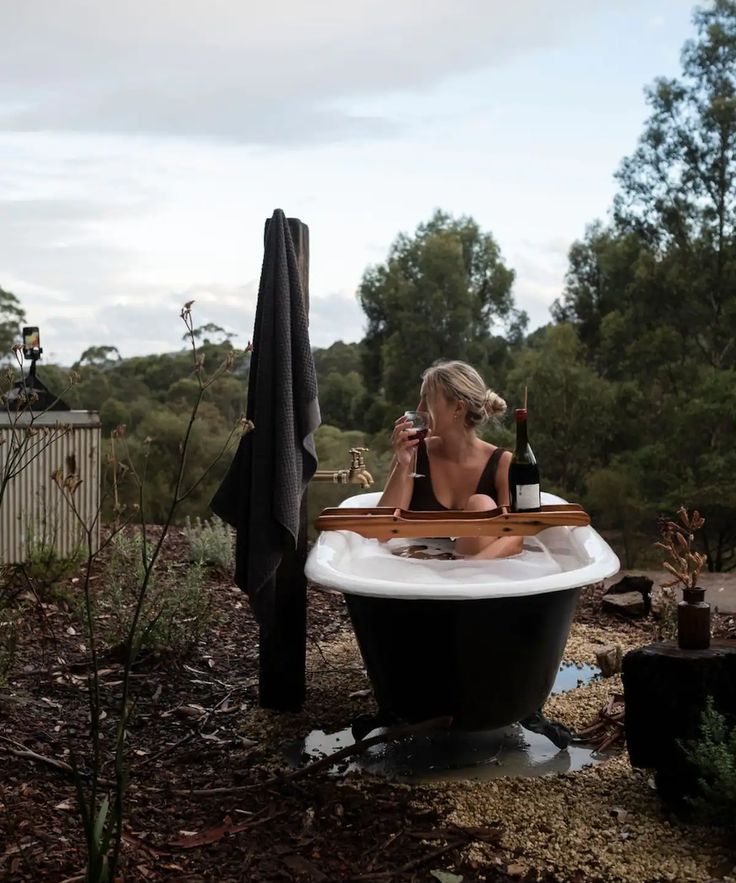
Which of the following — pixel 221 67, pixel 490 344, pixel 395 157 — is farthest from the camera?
pixel 490 344

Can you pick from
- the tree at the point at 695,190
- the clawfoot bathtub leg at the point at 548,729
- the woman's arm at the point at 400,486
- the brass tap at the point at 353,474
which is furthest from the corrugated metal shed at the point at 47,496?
the tree at the point at 695,190

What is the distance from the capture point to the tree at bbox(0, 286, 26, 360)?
1105cm

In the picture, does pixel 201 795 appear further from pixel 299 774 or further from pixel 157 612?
pixel 157 612

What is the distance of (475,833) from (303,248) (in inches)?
80.3

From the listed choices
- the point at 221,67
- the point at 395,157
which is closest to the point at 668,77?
the point at 395,157

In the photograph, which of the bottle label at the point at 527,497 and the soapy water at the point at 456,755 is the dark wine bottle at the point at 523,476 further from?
the soapy water at the point at 456,755

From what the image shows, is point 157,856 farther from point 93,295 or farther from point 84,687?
point 93,295

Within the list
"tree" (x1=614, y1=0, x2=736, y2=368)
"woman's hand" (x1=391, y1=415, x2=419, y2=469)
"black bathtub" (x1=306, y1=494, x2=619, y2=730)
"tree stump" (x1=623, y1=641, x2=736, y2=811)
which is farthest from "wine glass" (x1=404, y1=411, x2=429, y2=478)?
"tree" (x1=614, y1=0, x2=736, y2=368)

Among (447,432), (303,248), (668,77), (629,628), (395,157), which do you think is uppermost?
(668,77)

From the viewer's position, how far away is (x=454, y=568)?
3.44 m

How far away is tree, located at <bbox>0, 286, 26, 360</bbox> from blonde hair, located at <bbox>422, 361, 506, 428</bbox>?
821cm

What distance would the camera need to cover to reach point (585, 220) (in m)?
13.1

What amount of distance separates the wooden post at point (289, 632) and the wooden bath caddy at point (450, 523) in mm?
257

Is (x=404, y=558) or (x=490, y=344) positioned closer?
(x=404, y=558)
